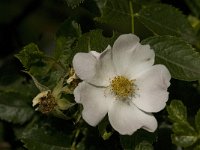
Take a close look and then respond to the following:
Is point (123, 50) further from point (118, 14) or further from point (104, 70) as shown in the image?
point (118, 14)

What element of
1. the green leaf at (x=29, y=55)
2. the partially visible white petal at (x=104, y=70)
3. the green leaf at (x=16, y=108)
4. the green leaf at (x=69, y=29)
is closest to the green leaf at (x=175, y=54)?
the partially visible white petal at (x=104, y=70)

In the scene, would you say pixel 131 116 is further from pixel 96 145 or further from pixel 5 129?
pixel 5 129

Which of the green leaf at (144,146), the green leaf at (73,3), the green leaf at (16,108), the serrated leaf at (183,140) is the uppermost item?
the green leaf at (73,3)

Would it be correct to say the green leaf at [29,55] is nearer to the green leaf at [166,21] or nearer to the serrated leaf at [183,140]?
the green leaf at [166,21]

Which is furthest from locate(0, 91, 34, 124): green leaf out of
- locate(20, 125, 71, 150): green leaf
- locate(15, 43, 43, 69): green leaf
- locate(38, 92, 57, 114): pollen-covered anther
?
locate(38, 92, 57, 114): pollen-covered anther

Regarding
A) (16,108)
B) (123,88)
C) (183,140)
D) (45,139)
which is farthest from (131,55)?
(16,108)
